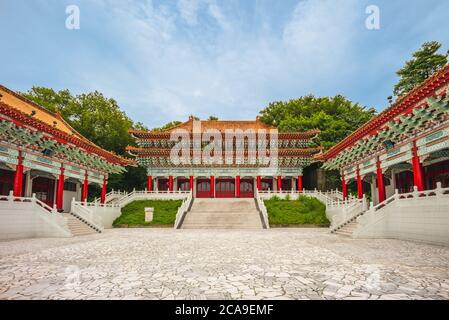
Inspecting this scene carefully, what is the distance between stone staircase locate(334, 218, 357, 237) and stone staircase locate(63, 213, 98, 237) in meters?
13.0

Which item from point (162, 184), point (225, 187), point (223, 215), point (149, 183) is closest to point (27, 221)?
point (223, 215)

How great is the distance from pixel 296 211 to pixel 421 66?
1996 centimetres

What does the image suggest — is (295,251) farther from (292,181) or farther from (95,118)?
(95,118)

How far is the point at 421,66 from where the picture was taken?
86.5 feet

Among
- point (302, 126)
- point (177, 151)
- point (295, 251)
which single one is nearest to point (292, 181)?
point (302, 126)

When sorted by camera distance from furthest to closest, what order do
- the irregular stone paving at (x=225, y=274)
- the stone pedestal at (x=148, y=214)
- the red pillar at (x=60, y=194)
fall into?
the stone pedestal at (x=148, y=214) → the red pillar at (x=60, y=194) → the irregular stone paving at (x=225, y=274)

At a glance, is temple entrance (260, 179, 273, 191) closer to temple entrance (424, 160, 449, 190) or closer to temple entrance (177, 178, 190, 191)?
temple entrance (177, 178, 190, 191)

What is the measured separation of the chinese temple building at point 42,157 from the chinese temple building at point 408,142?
1634cm

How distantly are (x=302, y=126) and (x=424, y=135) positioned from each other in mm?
21249

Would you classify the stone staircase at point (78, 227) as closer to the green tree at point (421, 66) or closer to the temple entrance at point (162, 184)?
the temple entrance at point (162, 184)

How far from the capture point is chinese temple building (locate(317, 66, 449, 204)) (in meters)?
9.60

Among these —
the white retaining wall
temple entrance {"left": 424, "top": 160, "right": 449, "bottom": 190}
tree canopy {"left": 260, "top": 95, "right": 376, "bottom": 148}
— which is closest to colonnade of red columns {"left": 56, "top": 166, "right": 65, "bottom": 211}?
the white retaining wall

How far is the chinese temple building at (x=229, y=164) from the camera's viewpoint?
1091 inches

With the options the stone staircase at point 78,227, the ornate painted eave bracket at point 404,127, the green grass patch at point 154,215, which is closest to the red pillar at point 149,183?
the green grass patch at point 154,215
